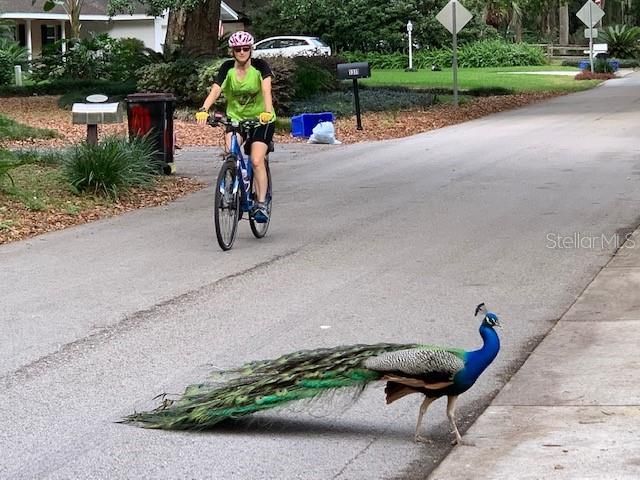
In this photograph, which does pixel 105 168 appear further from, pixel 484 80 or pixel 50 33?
pixel 50 33

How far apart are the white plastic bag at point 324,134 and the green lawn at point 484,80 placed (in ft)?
49.7

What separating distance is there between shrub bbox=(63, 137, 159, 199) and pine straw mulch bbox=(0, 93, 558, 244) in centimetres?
20

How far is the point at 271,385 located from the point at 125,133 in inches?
661

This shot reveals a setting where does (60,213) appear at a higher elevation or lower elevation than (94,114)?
lower

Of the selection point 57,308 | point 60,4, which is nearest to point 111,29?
point 60,4

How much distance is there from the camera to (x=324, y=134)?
2250cm

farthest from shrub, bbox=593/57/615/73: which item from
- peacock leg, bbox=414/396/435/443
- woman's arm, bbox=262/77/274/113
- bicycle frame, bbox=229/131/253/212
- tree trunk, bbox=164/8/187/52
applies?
peacock leg, bbox=414/396/435/443

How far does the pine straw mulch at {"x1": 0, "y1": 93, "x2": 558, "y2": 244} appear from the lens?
1325cm

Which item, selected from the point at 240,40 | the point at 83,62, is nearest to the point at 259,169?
the point at 240,40

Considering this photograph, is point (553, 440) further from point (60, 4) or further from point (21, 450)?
point (60, 4)

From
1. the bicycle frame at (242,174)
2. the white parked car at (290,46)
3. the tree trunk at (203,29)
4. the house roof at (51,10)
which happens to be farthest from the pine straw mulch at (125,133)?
the white parked car at (290,46)

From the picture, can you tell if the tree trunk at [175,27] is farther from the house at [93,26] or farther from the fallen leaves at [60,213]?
the fallen leaves at [60,213]

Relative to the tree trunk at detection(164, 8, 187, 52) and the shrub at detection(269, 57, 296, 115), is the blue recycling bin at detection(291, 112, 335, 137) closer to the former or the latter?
the shrub at detection(269, 57, 296, 115)

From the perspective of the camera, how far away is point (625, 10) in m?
78.1
